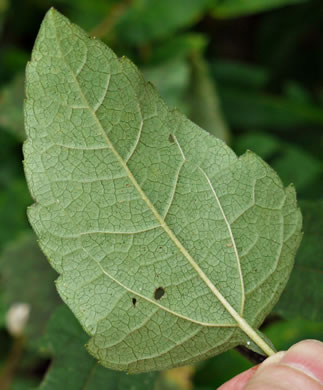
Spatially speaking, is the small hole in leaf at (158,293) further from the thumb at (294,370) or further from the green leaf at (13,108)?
the green leaf at (13,108)

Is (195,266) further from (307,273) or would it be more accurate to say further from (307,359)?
(307,273)

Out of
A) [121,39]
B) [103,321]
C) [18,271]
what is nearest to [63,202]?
[103,321]

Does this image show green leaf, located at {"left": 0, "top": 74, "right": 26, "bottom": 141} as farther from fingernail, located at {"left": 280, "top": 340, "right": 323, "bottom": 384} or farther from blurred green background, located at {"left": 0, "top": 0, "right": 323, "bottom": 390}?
fingernail, located at {"left": 280, "top": 340, "right": 323, "bottom": 384}

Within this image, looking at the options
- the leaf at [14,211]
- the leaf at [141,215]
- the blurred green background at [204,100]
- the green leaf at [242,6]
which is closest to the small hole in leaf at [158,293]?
the leaf at [141,215]

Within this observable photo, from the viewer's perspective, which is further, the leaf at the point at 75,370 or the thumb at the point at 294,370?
the leaf at the point at 75,370

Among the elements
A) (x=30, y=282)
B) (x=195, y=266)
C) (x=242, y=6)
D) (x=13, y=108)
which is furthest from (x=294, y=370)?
(x=242, y=6)

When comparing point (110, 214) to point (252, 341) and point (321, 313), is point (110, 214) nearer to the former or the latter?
point (252, 341)
